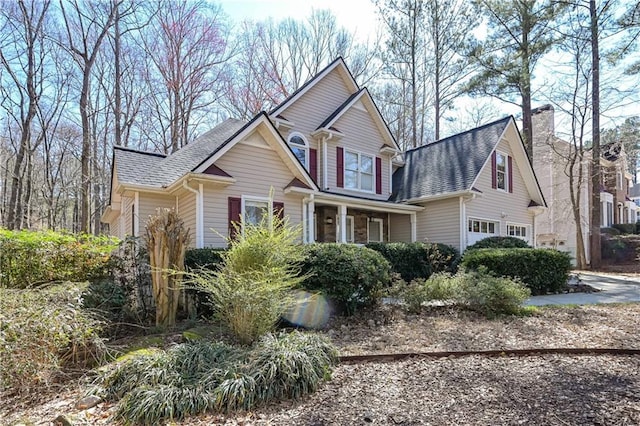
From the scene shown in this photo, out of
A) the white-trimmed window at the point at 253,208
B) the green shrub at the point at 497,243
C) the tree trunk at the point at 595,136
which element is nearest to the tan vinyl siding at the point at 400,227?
the green shrub at the point at 497,243

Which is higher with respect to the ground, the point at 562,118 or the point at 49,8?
the point at 49,8

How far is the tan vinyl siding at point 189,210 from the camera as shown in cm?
899

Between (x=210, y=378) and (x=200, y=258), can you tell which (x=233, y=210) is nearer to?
(x=200, y=258)

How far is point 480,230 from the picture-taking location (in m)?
13.7

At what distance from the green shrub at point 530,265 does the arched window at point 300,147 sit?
6.26 metres

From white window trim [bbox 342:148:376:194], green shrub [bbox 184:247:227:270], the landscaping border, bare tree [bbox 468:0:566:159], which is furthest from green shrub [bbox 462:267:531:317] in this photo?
bare tree [bbox 468:0:566:159]

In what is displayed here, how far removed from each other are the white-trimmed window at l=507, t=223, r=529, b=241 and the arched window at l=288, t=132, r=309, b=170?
9217mm

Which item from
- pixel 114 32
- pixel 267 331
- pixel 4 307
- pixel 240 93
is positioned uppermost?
pixel 114 32

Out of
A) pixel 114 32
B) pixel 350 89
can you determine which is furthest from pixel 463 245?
pixel 114 32

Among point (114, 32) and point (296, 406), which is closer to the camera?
point (296, 406)

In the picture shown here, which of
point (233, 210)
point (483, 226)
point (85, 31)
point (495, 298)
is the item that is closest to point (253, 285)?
point (495, 298)

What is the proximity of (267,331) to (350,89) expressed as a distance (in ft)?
39.6

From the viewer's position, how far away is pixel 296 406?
10.3ft

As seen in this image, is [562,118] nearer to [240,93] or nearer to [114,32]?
[240,93]
